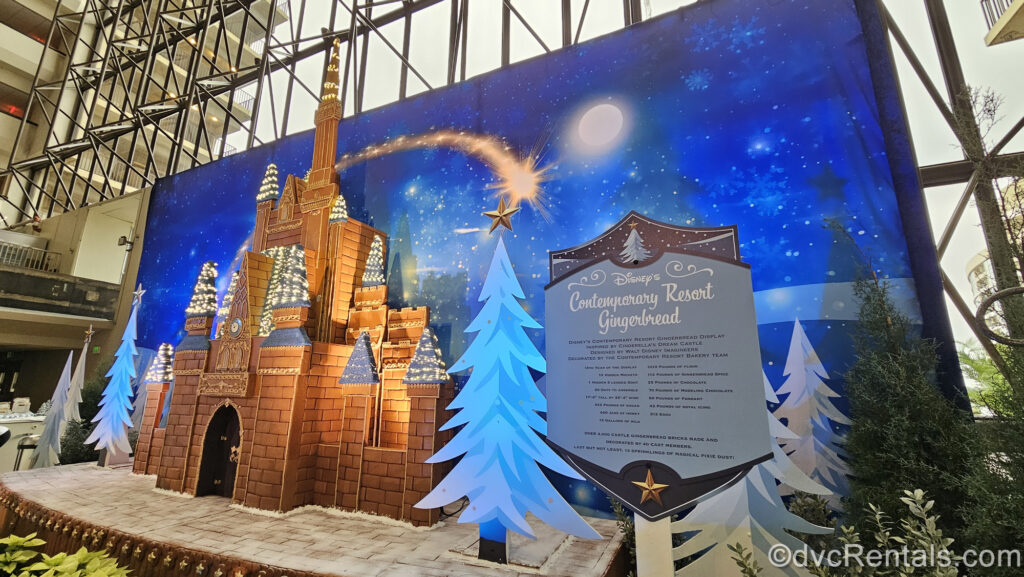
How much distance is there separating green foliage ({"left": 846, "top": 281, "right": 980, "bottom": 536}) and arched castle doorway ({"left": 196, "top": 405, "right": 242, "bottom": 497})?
21.6 feet

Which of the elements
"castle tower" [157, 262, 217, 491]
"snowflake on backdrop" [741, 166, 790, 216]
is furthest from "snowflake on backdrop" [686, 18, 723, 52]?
"castle tower" [157, 262, 217, 491]

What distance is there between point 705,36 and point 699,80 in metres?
0.57

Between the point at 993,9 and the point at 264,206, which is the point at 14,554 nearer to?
the point at 264,206

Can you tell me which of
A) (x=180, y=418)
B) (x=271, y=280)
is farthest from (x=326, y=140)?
(x=180, y=418)

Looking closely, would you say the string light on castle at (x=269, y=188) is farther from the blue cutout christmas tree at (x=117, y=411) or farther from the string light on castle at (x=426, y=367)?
the string light on castle at (x=426, y=367)

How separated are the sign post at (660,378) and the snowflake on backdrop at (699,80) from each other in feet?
11.4

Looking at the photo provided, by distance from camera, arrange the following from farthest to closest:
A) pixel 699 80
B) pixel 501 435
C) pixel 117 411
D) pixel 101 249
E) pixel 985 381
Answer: pixel 101 249
pixel 117 411
pixel 699 80
pixel 501 435
pixel 985 381

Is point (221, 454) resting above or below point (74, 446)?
above

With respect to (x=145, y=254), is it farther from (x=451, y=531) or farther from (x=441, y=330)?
(x=451, y=531)

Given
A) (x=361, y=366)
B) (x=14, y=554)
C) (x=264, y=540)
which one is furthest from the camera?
(x=361, y=366)

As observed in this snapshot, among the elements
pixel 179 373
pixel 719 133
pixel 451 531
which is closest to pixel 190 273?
pixel 179 373

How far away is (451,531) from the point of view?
170 inches

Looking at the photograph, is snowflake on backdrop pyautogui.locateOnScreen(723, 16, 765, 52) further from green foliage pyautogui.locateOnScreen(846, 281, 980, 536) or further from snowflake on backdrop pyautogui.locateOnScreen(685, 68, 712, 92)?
green foliage pyautogui.locateOnScreen(846, 281, 980, 536)

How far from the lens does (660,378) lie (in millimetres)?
2207
